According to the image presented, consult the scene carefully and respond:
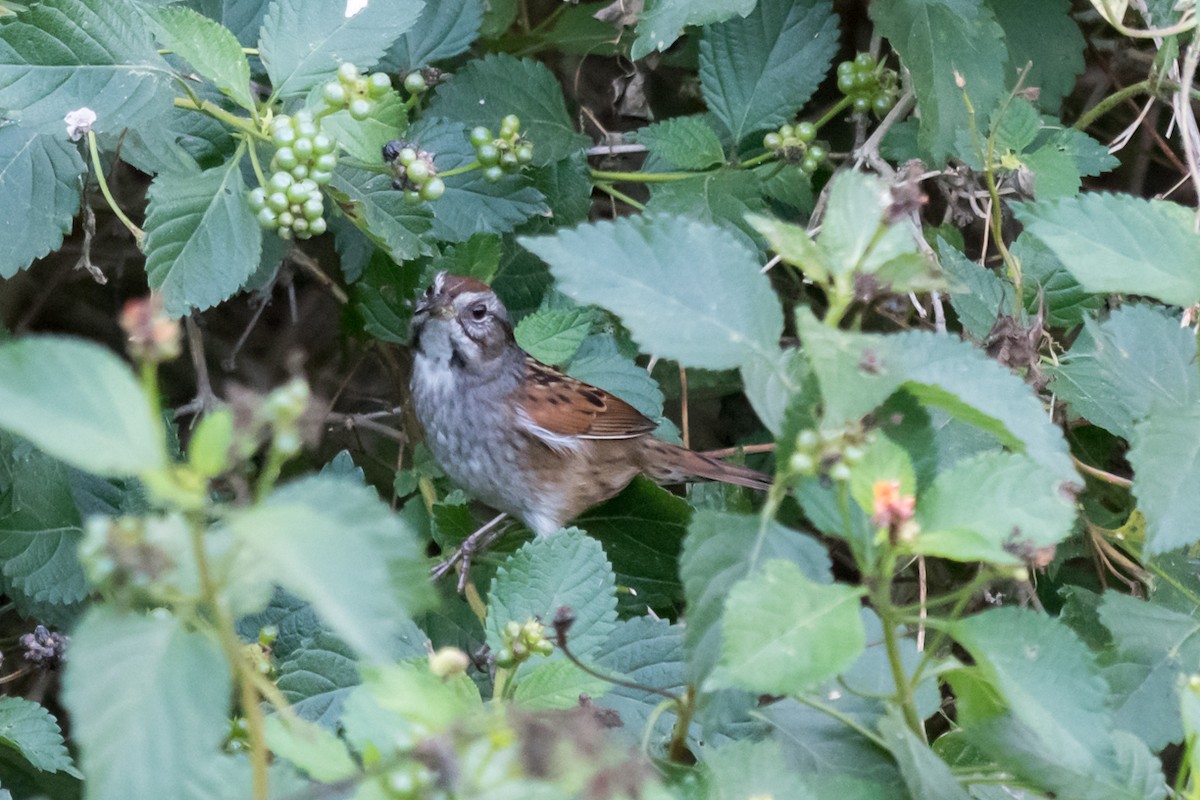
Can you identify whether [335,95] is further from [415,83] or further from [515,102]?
[515,102]

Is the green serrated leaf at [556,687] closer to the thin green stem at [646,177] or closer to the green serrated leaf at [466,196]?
the green serrated leaf at [466,196]

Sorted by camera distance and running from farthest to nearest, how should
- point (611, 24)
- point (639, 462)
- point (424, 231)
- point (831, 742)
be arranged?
point (639, 462) < point (611, 24) < point (424, 231) < point (831, 742)

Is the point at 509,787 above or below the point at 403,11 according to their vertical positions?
below

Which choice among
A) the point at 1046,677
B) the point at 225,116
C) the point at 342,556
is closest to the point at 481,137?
the point at 225,116

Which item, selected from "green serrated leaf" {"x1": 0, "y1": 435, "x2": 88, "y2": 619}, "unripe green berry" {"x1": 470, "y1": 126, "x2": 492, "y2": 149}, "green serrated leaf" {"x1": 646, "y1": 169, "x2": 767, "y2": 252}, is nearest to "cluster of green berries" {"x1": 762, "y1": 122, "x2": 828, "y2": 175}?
"green serrated leaf" {"x1": 646, "y1": 169, "x2": 767, "y2": 252}

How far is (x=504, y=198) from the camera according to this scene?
2.52 m

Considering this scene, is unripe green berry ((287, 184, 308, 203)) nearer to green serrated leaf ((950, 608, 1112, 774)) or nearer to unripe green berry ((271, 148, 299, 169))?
unripe green berry ((271, 148, 299, 169))

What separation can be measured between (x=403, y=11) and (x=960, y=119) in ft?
3.56

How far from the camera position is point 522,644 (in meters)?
1.57

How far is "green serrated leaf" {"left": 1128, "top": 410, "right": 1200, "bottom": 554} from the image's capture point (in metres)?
1.48

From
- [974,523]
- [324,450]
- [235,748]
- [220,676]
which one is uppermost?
[220,676]

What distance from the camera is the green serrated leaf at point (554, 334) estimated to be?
2504 millimetres

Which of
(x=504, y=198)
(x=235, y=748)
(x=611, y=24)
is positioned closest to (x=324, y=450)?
(x=504, y=198)

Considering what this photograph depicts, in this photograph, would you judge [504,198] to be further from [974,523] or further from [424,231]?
[974,523]
